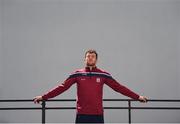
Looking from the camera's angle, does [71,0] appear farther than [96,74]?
Yes

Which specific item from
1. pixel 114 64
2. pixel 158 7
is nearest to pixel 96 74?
pixel 114 64

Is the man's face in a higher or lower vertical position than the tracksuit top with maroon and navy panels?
higher

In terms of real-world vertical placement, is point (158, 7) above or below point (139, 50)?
above

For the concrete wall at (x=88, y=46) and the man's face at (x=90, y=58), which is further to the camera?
the concrete wall at (x=88, y=46)

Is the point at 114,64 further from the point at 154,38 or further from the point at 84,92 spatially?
the point at 84,92

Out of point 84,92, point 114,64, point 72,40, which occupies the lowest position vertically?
point 84,92

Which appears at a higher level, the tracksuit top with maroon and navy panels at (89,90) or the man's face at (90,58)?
the man's face at (90,58)

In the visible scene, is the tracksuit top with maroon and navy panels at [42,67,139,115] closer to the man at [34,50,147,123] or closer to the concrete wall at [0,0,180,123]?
the man at [34,50,147,123]

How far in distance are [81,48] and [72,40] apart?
0.27 meters

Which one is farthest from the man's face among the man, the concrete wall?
the concrete wall

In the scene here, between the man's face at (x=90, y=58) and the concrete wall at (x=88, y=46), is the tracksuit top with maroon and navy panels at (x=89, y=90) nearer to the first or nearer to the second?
the man's face at (x=90, y=58)

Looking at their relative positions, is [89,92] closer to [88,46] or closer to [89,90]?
[89,90]

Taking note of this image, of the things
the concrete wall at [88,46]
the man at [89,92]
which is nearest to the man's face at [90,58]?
the man at [89,92]

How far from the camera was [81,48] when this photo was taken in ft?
24.3
